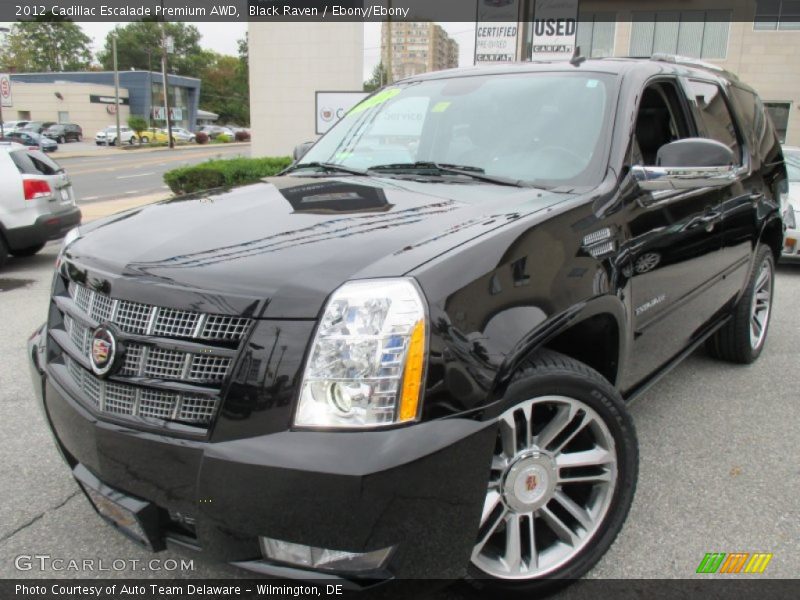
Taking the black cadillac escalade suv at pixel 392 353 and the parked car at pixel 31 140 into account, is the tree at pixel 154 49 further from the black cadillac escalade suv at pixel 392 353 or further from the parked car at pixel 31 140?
the black cadillac escalade suv at pixel 392 353

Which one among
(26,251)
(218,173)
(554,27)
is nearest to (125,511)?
(26,251)

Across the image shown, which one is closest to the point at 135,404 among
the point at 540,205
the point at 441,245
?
the point at 441,245

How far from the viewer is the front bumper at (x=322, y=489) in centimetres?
168

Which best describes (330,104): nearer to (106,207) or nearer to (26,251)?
(106,207)

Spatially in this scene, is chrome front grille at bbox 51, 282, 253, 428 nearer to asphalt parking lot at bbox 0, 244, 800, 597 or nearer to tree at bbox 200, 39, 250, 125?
asphalt parking lot at bbox 0, 244, 800, 597

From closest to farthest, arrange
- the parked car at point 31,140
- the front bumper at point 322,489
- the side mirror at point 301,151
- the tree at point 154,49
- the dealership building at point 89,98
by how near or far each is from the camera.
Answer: the front bumper at point 322,489 → the side mirror at point 301,151 → the parked car at point 31,140 → the dealership building at point 89,98 → the tree at point 154,49

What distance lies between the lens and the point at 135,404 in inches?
76.0

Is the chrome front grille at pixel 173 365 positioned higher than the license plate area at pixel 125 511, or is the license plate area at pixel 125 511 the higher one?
the chrome front grille at pixel 173 365

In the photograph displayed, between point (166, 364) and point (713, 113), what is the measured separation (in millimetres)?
3416

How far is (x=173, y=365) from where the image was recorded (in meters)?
1.87

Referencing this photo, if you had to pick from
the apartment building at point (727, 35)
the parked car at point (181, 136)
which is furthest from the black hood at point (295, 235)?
the parked car at point (181, 136)

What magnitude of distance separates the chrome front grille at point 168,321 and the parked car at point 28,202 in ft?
23.2

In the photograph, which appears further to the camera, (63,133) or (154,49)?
(154,49)

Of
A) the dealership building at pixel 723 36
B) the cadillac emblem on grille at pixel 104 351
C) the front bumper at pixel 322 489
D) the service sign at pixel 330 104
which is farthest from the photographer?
the dealership building at pixel 723 36
